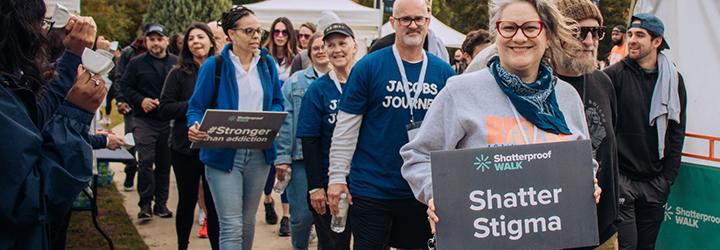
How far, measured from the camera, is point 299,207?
5949 mm

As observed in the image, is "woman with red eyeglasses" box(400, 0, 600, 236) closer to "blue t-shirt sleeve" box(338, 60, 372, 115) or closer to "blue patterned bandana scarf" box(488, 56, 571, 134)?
"blue patterned bandana scarf" box(488, 56, 571, 134)

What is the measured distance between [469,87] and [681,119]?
11.4 ft

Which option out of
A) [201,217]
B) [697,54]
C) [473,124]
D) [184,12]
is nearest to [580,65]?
[473,124]

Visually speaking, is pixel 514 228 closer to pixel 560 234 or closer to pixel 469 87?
pixel 560 234

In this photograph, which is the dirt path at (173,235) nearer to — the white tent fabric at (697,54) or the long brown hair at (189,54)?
the long brown hair at (189,54)

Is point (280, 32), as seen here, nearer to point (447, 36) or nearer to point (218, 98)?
point (218, 98)

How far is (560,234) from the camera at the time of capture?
10.1 ft

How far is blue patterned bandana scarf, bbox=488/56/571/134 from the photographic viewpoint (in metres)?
3.17

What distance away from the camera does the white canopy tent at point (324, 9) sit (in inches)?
602

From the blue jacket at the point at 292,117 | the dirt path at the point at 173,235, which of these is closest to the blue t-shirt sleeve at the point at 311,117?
the blue jacket at the point at 292,117

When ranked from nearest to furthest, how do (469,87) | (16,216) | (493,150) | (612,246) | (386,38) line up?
(16,216) → (493,150) → (469,87) → (386,38) → (612,246)

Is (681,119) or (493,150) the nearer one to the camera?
(493,150)

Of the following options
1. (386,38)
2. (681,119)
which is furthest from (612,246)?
(386,38)

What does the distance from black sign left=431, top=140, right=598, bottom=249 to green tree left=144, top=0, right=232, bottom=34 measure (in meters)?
33.9
